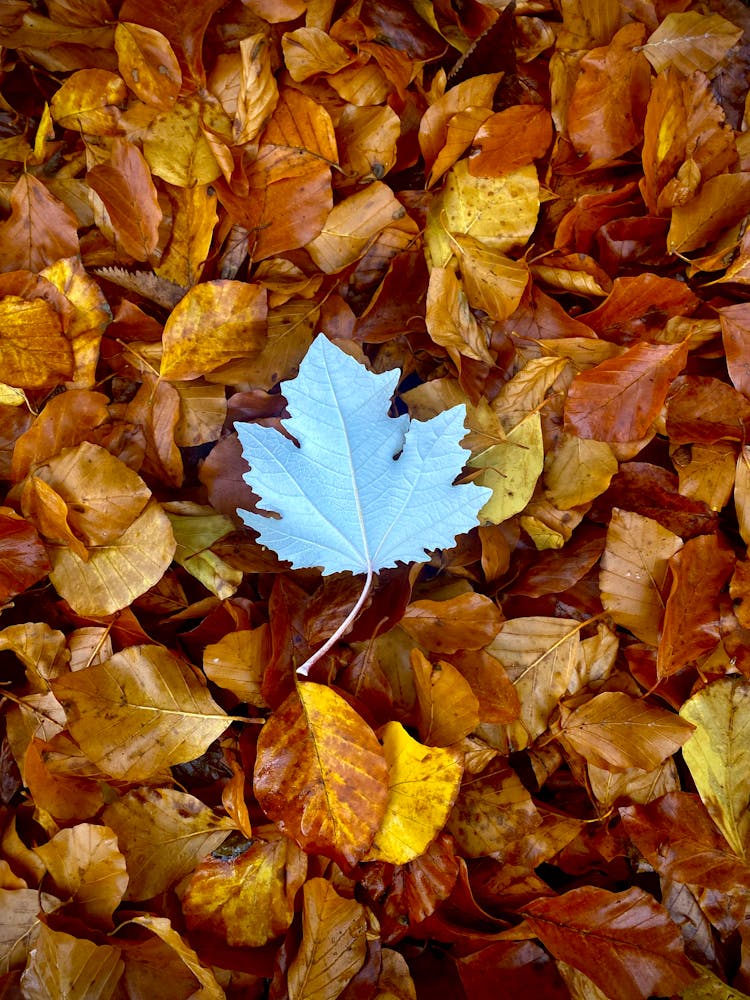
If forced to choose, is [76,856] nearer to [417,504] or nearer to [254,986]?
[254,986]

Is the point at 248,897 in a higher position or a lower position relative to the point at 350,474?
lower

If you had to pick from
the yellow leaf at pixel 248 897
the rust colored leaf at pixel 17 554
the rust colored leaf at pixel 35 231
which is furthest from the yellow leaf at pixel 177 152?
the yellow leaf at pixel 248 897

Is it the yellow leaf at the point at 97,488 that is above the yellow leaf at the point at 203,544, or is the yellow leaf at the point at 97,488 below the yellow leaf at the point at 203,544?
above

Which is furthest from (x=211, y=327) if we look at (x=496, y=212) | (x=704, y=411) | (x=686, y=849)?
(x=686, y=849)

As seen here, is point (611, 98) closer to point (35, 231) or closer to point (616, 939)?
point (35, 231)

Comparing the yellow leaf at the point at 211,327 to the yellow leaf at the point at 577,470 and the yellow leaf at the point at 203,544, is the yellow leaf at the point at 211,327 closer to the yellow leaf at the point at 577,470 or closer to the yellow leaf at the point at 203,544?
the yellow leaf at the point at 203,544

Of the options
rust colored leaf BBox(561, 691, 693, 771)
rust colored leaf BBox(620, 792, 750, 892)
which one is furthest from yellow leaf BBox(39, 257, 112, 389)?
rust colored leaf BBox(620, 792, 750, 892)
